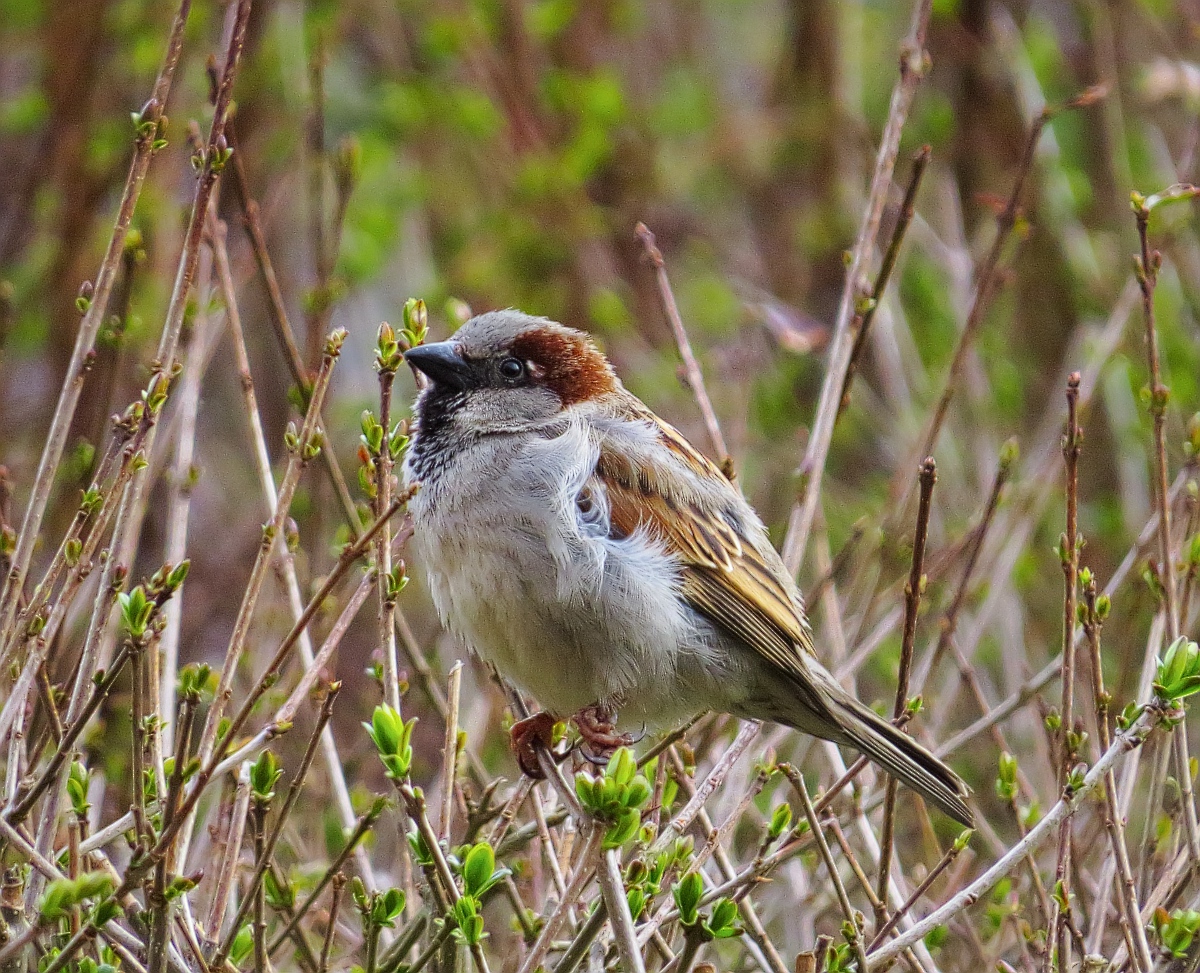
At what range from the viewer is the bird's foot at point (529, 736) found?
268cm

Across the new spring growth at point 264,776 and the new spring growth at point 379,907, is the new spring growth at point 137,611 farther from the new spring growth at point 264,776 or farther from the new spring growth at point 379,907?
the new spring growth at point 379,907

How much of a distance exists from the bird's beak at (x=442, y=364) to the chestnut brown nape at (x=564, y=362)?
139 millimetres

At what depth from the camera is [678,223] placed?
696 centimetres

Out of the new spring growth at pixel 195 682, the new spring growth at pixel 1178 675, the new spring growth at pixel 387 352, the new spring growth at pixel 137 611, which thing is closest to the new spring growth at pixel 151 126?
the new spring growth at pixel 387 352

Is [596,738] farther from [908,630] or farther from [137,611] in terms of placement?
[137,611]

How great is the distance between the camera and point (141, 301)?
184 inches

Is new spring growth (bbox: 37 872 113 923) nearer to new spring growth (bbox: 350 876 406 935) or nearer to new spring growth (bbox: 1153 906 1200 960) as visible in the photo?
new spring growth (bbox: 350 876 406 935)

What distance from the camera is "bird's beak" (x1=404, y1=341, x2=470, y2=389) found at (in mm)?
2904

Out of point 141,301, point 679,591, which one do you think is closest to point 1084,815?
point 679,591

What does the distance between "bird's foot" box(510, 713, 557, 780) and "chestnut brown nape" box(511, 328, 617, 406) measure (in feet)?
2.35

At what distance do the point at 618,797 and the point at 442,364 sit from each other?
4.60ft

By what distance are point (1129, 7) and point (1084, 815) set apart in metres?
3.99

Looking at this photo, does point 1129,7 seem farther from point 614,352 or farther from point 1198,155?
point 614,352

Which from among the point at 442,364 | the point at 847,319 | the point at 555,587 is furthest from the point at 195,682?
the point at 847,319
